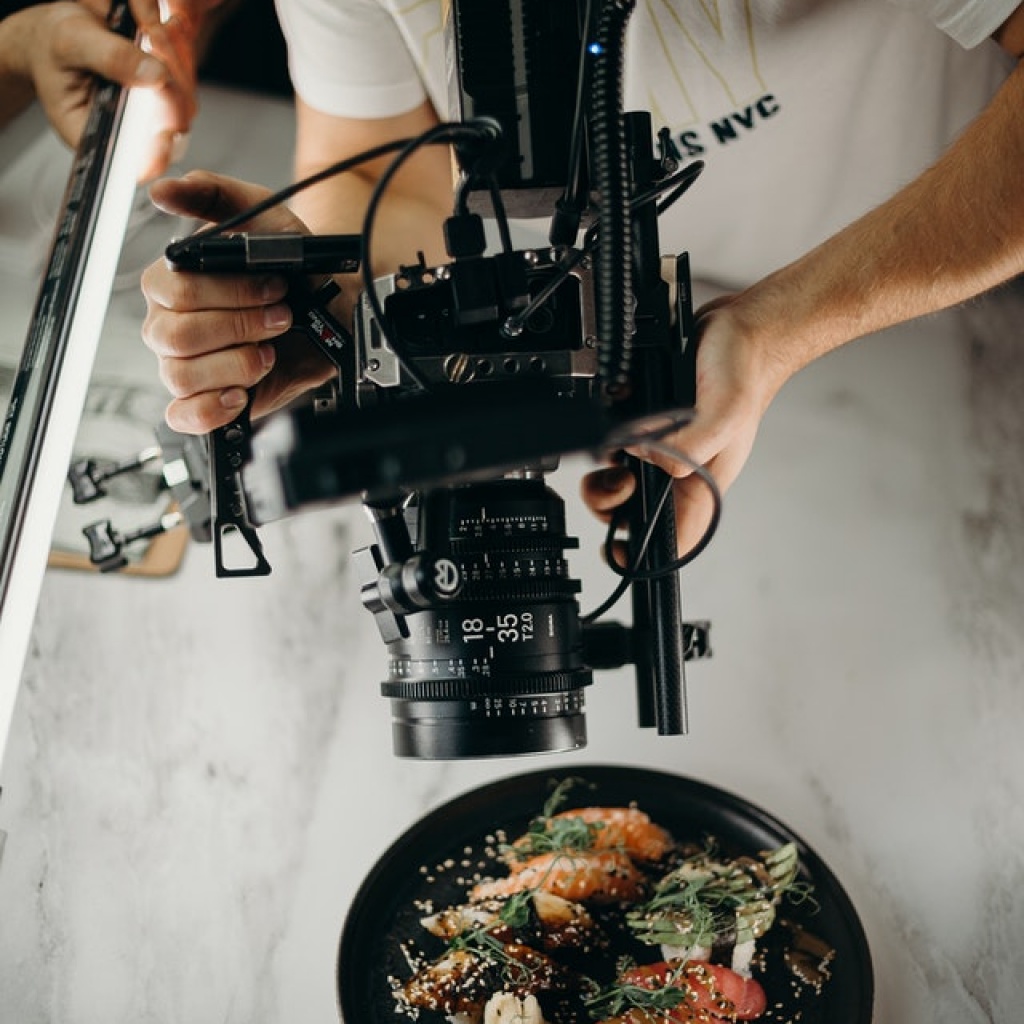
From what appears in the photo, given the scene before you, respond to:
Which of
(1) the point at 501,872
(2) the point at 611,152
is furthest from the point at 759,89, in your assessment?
(1) the point at 501,872

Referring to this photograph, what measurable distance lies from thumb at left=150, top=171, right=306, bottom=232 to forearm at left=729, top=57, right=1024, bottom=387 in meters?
0.32

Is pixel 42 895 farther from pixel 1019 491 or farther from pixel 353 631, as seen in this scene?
pixel 1019 491

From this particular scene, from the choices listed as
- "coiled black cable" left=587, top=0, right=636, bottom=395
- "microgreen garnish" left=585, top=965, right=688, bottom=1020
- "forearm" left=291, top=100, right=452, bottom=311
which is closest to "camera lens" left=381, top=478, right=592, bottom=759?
"coiled black cable" left=587, top=0, right=636, bottom=395

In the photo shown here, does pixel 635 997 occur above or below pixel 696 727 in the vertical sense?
below

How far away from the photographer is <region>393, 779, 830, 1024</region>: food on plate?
2.60 feet

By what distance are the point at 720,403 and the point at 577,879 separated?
425 millimetres

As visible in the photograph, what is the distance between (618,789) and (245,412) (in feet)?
1.61

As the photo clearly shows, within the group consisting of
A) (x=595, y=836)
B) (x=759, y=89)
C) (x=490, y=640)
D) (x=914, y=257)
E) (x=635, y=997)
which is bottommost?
(x=635, y=997)

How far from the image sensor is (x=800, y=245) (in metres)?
1.03

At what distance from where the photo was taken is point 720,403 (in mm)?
658

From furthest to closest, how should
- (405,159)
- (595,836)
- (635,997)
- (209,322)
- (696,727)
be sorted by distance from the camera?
1. (696,727)
2. (595,836)
3. (635,997)
4. (209,322)
5. (405,159)

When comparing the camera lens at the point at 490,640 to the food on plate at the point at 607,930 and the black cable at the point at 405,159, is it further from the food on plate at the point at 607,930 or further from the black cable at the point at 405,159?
the food on plate at the point at 607,930

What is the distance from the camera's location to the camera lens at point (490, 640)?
57 centimetres

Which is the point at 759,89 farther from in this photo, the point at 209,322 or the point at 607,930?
the point at 607,930
